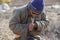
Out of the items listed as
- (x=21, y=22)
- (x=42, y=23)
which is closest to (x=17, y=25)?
(x=21, y=22)

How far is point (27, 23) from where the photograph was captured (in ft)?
11.3

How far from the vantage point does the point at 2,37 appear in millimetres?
5945

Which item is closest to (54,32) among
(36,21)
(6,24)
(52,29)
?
(52,29)

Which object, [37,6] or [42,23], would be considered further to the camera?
[42,23]

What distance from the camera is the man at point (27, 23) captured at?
10.8ft

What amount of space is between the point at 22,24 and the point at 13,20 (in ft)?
0.50

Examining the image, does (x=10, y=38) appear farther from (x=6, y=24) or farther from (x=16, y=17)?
(x=16, y=17)

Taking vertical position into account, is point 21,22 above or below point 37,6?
below

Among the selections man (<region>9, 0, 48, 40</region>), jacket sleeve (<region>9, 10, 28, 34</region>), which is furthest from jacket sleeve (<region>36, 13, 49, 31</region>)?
jacket sleeve (<region>9, 10, 28, 34</region>)

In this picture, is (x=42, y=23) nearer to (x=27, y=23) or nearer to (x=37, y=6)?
(x=27, y=23)

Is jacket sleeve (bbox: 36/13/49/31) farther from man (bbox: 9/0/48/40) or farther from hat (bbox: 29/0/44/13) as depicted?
hat (bbox: 29/0/44/13)

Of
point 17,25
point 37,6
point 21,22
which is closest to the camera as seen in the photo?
point 37,6

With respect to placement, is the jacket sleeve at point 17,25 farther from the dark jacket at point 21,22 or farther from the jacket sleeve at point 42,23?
the jacket sleeve at point 42,23

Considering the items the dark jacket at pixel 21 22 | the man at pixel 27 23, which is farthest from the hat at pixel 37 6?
the dark jacket at pixel 21 22
